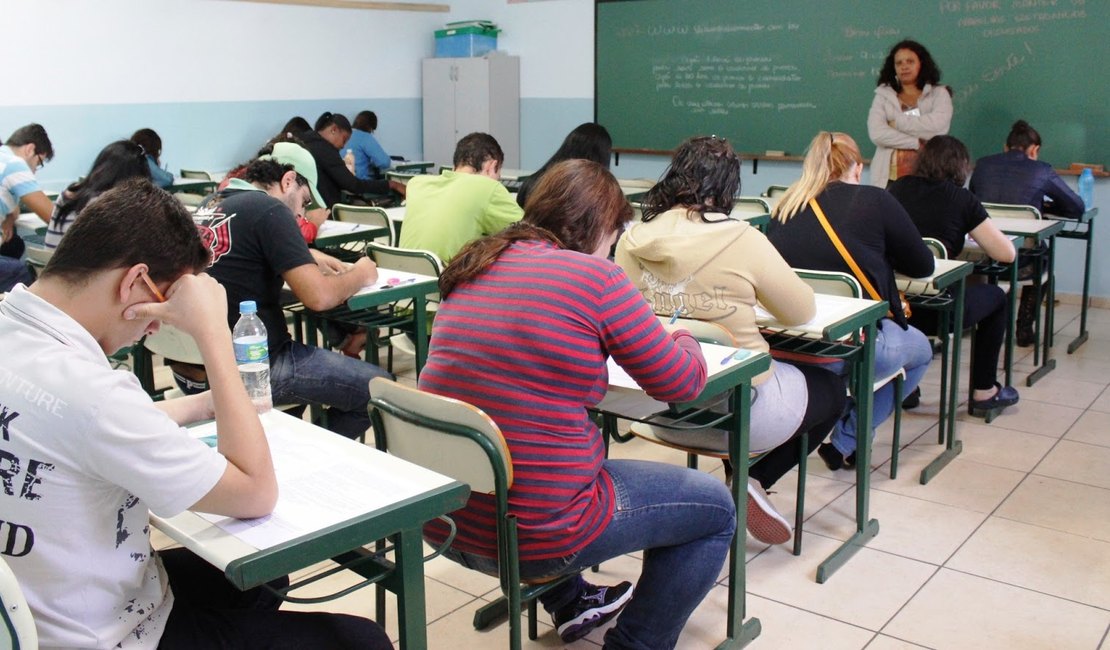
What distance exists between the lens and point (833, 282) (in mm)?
3195

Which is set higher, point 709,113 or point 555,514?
point 709,113

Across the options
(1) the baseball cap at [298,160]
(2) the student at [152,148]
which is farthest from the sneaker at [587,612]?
(2) the student at [152,148]

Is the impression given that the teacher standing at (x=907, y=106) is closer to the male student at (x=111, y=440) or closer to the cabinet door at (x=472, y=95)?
the cabinet door at (x=472, y=95)

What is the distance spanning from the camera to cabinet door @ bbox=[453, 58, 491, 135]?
9016 mm

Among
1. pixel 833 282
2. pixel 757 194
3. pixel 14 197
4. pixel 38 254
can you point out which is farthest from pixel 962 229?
pixel 14 197

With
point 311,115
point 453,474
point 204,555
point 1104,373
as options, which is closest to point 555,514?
point 453,474

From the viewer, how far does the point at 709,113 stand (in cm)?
800

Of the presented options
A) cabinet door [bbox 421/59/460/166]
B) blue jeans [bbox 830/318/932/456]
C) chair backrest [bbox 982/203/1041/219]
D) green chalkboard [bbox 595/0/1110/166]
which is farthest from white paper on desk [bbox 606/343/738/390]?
cabinet door [bbox 421/59/460/166]

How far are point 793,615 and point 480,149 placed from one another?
2.62 meters

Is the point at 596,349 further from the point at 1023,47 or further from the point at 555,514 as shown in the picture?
the point at 1023,47

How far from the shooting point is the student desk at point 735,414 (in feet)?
7.50

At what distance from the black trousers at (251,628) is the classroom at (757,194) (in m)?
0.09

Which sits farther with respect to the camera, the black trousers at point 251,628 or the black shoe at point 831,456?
the black shoe at point 831,456

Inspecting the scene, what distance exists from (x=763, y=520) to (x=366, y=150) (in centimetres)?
604
